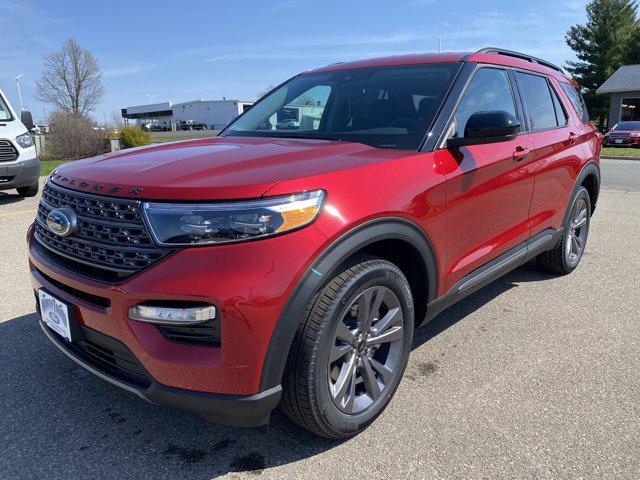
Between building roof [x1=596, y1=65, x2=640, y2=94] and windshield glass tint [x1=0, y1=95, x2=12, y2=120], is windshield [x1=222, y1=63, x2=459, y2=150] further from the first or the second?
building roof [x1=596, y1=65, x2=640, y2=94]

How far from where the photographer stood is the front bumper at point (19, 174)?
7992mm

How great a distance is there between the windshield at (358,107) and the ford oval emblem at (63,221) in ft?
4.74

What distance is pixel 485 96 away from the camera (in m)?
3.20

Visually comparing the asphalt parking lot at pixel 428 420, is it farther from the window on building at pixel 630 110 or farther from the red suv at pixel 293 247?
the window on building at pixel 630 110

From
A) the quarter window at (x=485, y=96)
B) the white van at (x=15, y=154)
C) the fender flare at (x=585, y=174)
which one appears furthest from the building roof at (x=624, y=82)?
the quarter window at (x=485, y=96)

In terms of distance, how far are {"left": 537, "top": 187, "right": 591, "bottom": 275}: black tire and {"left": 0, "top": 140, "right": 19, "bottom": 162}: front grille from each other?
7848mm

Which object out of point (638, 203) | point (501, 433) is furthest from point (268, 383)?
point (638, 203)

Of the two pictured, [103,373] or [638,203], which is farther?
[638,203]

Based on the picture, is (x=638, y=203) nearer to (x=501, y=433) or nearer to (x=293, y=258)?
(x=501, y=433)

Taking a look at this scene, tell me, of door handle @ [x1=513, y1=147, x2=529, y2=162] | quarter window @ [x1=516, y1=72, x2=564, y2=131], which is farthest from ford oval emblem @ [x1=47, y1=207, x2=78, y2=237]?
quarter window @ [x1=516, y1=72, x2=564, y2=131]

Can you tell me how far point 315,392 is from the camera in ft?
6.82

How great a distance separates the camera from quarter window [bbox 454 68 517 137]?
2945 mm

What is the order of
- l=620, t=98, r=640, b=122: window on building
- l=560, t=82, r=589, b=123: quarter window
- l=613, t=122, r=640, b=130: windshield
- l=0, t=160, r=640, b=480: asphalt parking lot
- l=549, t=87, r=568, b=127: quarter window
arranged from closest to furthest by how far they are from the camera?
l=0, t=160, r=640, b=480: asphalt parking lot, l=549, t=87, r=568, b=127: quarter window, l=560, t=82, r=589, b=123: quarter window, l=613, t=122, r=640, b=130: windshield, l=620, t=98, r=640, b=122: window on building

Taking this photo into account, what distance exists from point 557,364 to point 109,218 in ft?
8.65
